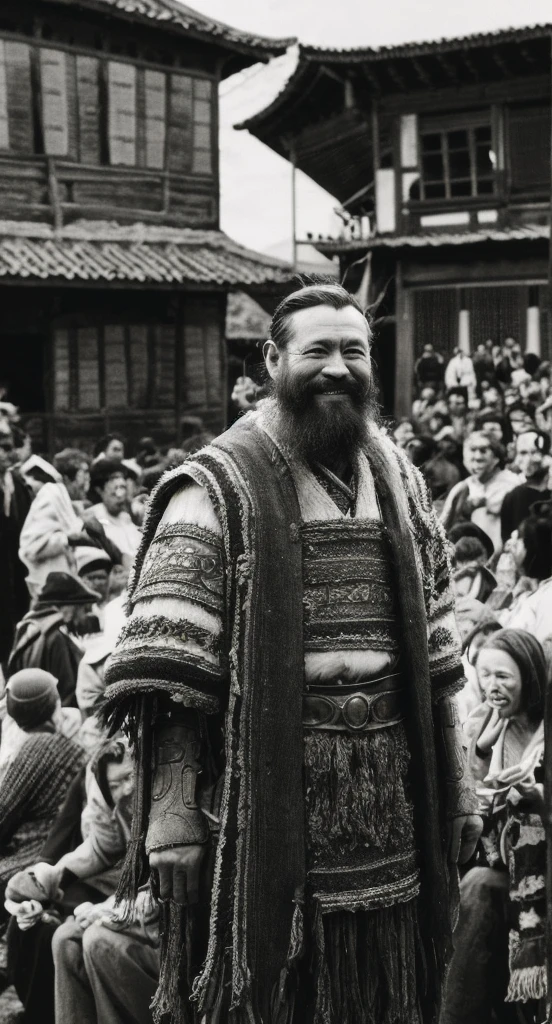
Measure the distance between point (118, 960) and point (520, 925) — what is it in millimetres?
1150

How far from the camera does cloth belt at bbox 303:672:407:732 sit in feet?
9.15

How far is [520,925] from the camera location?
366cm

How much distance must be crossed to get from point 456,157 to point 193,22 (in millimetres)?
4825

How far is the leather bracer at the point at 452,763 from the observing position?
9.81 feet

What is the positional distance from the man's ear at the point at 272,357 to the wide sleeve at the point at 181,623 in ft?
1.15

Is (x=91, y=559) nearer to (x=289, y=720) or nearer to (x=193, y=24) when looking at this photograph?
(x=289, y=720)

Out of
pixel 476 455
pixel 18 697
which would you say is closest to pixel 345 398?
pixel 18 697

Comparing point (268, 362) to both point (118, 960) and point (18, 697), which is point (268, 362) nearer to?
point (118, 960)

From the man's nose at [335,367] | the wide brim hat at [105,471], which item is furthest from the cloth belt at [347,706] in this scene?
the wide brim hat at [105,471]

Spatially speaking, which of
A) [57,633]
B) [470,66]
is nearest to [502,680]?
[57,633]

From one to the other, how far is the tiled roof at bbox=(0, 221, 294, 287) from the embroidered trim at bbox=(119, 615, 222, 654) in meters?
13.0

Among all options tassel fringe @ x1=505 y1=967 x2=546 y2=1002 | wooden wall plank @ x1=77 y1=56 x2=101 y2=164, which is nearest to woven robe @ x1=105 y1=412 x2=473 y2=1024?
tassel fringe @ x1=505 y1=967 x2=546 y2=1002

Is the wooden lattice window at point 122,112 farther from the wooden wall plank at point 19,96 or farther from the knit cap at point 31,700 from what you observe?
the knit cap at point 31,700

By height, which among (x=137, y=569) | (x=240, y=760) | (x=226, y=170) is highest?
(x=226, y=170)
